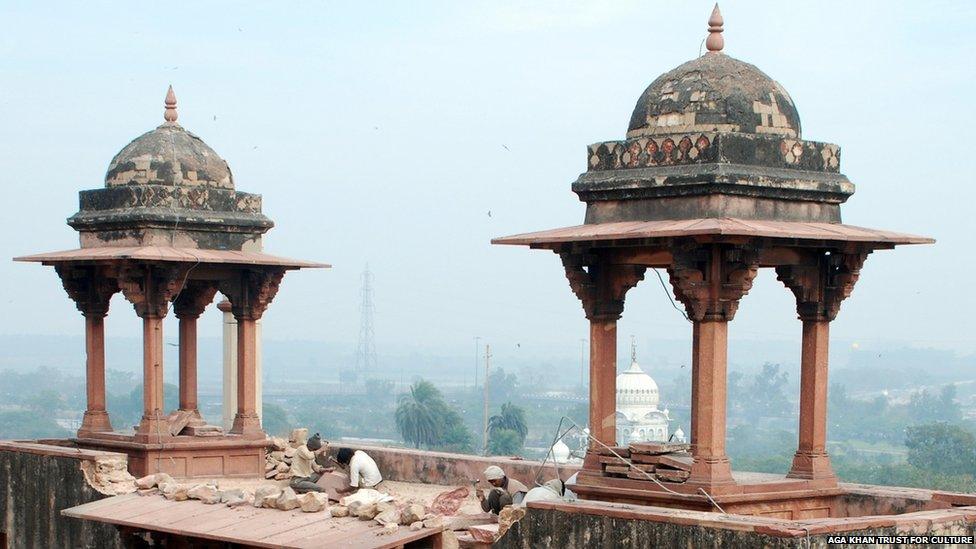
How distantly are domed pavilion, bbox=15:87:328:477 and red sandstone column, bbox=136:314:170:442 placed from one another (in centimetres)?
1

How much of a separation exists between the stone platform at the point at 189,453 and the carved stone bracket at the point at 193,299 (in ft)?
6.15

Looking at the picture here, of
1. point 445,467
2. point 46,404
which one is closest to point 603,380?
point 445,467

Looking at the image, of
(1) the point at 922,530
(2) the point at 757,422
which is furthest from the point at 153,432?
(2) the point at 757,422

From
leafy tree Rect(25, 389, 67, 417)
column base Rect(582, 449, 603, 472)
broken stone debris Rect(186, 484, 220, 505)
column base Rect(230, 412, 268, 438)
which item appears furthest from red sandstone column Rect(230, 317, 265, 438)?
leafy tree Rect(25, 389, 67, 417)

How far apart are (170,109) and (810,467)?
8.42 meters

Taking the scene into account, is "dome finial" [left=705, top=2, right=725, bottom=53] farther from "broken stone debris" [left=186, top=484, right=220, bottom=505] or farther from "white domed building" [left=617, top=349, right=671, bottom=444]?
"white domed building" [left=617, top=349, right=671, bottom=444]

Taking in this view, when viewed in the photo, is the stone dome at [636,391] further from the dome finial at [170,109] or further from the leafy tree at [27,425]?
the leafy tree at [27,425]

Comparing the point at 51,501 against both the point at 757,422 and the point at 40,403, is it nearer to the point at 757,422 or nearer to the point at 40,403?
the point at 40,403

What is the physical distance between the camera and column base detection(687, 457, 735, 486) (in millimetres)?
12344

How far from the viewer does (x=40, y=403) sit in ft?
505

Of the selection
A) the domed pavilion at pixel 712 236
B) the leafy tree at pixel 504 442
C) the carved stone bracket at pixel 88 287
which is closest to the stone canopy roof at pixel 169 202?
the carved stone bracket at pixel 88 287

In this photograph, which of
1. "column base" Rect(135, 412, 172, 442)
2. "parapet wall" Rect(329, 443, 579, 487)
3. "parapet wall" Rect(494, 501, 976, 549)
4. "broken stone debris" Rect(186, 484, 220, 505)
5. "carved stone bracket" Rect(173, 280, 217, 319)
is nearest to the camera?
"parapet wall" Rect(494, 501, 976, 549)

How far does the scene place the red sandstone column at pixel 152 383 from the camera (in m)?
17.0

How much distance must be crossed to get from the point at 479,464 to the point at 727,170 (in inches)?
192
